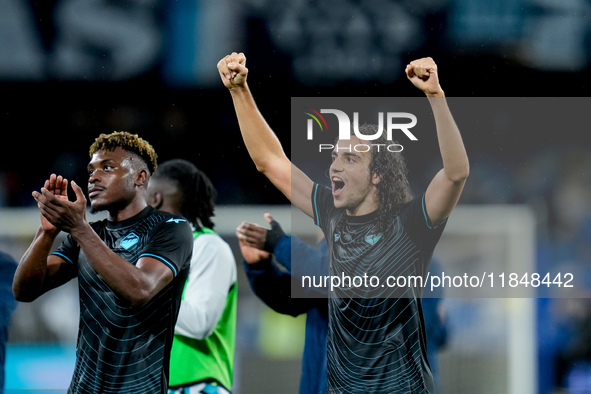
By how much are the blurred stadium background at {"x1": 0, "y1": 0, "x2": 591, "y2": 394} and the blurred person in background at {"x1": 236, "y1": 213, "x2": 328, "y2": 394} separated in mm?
289

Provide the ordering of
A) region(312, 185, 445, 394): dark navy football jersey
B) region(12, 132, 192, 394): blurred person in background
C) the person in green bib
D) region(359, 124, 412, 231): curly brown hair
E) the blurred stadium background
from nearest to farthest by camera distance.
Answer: region(12, 132, 192, 394): blurred person in background < region(312, 185, 445, 394): dark navy football jersey < region(359, 124, 412, 231): curly brown hair < the person in green bib < the blurred stadium background

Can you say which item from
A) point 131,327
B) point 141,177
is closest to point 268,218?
point 141,177

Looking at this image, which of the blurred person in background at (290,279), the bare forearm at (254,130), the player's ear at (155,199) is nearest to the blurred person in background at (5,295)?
the player's ear at (155,199)

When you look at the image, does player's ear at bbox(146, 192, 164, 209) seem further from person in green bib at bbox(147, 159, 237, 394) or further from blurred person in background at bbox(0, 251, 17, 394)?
blurred person in background at bbox(0, 251, 17, 394)

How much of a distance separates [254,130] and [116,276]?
806mm

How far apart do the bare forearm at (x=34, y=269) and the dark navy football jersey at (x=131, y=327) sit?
0.38 feet

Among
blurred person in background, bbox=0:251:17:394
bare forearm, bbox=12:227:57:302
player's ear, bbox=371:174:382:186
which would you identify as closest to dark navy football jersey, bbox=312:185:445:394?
player's ear, bbox=371:174:382:186

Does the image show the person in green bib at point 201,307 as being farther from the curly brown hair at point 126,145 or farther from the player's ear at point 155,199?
the curly brown hair at point 126,145

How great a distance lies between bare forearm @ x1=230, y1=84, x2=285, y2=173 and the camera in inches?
95.5

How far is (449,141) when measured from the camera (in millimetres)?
2115

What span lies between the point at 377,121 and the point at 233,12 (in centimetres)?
80

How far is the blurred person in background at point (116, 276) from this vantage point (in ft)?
6.37

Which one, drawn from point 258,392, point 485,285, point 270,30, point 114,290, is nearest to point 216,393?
point 258,392

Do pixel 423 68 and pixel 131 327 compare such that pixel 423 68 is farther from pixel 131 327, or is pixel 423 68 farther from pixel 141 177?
pixel 131 327
